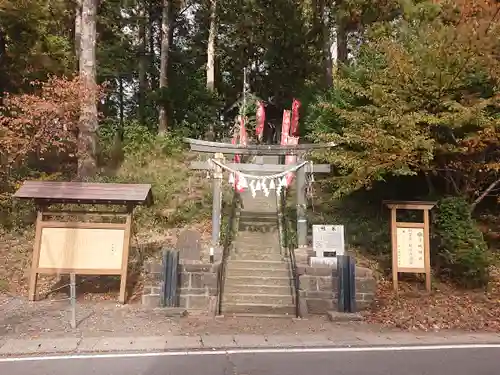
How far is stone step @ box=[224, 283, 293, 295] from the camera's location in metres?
11.3

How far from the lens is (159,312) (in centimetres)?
970

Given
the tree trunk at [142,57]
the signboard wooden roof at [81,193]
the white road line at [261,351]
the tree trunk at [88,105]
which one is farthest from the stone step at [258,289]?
the tree trunk at [142,57]

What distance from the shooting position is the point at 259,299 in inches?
434

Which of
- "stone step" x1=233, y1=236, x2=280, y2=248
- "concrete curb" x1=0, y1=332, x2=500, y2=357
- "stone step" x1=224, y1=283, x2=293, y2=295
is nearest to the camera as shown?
"concrete curb" x1=0, y1=332, x2=500, y2=357

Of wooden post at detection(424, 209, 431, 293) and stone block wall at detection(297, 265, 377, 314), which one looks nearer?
stone block wall at detection(297, 265, 377, 314)

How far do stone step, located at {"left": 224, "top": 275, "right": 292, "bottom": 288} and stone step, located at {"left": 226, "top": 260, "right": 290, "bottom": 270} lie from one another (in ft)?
1.71

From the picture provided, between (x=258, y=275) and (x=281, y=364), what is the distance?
553cm

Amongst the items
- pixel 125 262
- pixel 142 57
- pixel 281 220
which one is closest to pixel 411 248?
pixel 281 220

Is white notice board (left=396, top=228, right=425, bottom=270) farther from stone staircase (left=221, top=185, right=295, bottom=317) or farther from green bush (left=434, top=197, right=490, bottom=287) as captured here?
stone staircase (left=221, top=185, right=295, bottom=317)

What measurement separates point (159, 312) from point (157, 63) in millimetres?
23094

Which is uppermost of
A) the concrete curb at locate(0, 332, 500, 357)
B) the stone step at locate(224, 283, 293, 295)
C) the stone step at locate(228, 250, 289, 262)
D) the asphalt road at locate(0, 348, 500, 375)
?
the stone step at locate(228, 250, 289, 262)

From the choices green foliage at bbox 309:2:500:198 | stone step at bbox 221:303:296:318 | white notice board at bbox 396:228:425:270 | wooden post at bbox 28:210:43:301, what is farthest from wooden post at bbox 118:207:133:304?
white notice board at bbox 396:228:425:270

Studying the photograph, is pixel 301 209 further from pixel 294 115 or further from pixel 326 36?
pixel 326 36

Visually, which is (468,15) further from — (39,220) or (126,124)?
(126,124)
